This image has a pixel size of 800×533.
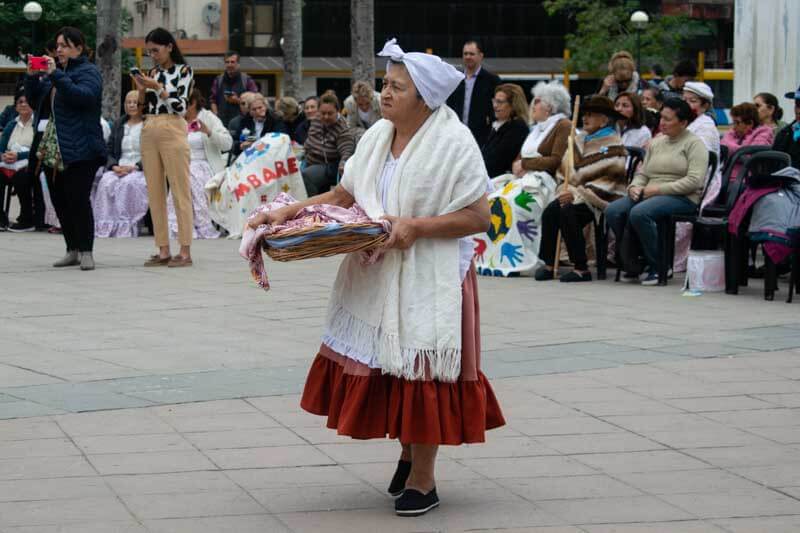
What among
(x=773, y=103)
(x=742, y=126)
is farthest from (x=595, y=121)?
(x=773, y=103)

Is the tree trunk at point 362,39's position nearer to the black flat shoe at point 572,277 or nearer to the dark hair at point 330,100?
the dark hair at point 330,100

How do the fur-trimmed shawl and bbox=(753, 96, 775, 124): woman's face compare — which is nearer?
the fur-trimmed shawl

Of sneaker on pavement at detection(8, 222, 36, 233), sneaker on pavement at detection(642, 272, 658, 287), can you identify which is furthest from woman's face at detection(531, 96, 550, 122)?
sneaker on pavement at detection(8, 222, 36, 233)

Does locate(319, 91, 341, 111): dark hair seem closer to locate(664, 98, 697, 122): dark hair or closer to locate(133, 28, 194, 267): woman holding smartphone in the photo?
locate(133, 28, 194, 267): woman holding smartphone

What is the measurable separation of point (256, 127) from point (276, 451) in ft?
40.3

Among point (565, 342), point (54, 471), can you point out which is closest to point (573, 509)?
point (54, 471)

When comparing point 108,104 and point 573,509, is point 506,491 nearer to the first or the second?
point 573,509

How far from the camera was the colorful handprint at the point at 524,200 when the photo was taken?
1258cm

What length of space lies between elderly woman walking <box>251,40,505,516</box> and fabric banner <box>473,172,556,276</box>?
7.36 meters

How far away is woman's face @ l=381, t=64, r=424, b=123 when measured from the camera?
5129 mm

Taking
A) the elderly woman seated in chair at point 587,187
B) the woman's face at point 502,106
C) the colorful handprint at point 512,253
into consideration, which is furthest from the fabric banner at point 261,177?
the elderly woman seated in chair at point 587,187

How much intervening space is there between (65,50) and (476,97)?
398cm

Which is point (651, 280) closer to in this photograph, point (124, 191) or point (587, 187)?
point (587, 187)

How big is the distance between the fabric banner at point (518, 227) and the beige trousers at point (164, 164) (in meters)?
2.68
